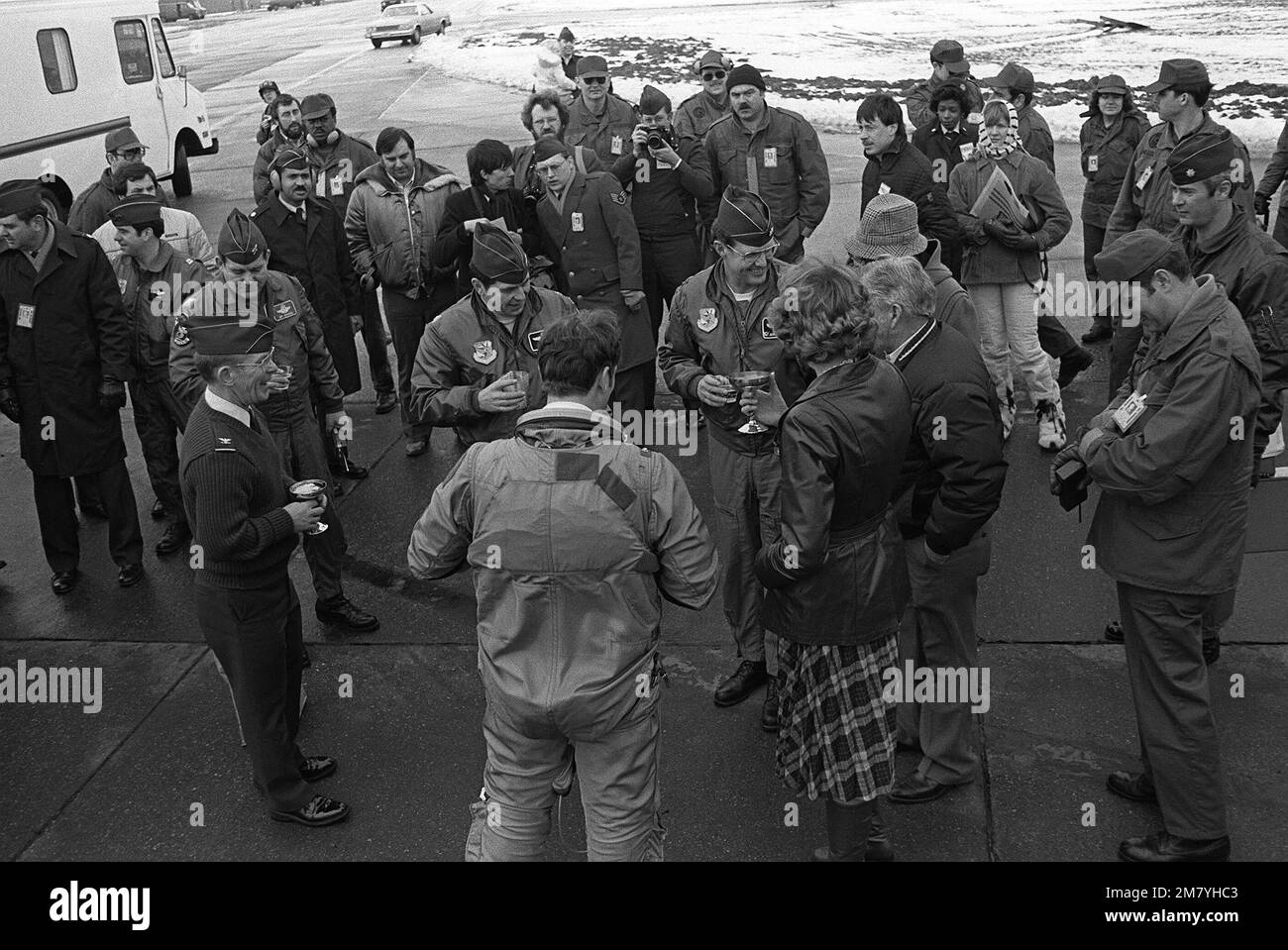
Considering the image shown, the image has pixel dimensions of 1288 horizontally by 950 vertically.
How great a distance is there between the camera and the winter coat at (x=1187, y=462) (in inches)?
143

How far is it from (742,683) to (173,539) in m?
3.58

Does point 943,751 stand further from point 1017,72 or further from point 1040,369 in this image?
point 1017,72

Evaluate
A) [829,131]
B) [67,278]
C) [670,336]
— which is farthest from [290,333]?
[829,131]

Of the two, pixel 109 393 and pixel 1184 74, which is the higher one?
pixel 1184 74

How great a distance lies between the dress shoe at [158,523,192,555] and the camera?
672cm

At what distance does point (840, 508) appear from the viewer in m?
3.63

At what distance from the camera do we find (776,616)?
3.87 m

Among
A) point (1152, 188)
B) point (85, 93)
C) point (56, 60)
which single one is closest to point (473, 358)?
point (1152, 188)

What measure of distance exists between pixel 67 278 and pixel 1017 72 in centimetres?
663

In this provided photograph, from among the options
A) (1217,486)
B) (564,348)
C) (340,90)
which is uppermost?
(564,348)

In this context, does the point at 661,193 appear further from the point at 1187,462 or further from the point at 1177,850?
the point at 1177,850

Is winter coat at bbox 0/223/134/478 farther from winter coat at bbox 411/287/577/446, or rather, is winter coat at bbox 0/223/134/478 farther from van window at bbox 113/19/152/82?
van window at bbox 113/19/152/82

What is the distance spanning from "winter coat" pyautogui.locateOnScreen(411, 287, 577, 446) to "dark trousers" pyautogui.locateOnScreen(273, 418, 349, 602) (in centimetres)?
84

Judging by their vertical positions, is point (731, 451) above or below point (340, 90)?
above
